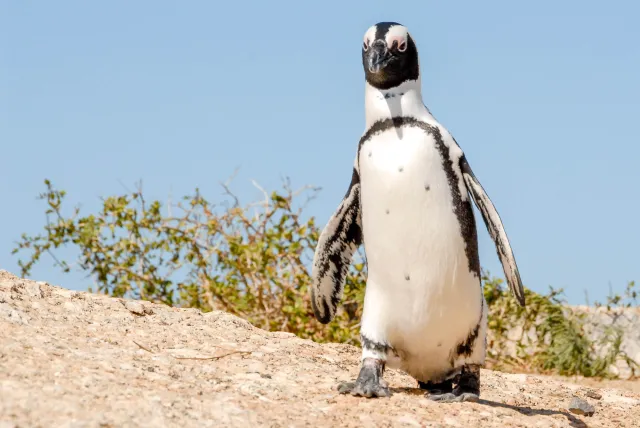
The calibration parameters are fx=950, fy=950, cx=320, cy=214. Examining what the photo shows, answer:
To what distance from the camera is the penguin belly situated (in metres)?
4.77

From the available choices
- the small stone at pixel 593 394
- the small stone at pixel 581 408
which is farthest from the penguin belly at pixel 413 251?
the small stone at pixel 593 394

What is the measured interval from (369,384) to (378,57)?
167cm

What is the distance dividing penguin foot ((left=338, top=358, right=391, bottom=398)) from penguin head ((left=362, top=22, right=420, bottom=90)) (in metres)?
1.44

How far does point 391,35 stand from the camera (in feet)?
15.9

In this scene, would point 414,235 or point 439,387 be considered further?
point 439,387

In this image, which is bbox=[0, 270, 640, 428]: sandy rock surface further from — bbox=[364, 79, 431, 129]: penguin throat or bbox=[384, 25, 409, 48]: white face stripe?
bbox=[384, 25, 409, 48]: white face stripe

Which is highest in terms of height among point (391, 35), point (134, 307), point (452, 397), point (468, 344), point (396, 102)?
point (391, 35)

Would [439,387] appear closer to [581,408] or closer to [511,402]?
[511,402]

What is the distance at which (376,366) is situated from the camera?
194 inches

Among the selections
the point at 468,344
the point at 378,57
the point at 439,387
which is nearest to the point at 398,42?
the point at 378,57

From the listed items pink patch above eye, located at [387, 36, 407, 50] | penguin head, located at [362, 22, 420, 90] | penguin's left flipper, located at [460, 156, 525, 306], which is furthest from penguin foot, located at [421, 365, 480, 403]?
pink patch above eye, located at [387, 36, 407, 50]

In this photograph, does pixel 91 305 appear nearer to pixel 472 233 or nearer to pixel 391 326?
pixel 391 326

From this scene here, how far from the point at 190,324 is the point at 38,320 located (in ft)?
3.52

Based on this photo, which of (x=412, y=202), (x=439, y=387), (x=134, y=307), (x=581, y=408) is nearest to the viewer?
(x=412, y=202)
